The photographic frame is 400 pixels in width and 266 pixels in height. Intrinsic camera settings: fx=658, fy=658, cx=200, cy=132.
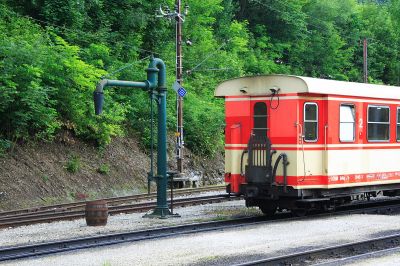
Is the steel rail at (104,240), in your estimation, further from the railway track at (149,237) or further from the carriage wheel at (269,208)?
the carriage wheel at (269,208)

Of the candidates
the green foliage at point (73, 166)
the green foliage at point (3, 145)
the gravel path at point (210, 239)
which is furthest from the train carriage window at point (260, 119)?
the green foliage at point (73, 166)

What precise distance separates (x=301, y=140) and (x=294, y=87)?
49.2 inches

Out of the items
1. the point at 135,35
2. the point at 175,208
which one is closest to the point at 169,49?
the point at 135,35

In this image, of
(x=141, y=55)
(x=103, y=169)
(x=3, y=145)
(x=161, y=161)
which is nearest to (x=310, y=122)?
(x=161, y=161)

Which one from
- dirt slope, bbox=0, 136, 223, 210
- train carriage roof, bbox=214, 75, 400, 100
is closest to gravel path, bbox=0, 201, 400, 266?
train carriage roof, bbox=214, 75, 400, 100

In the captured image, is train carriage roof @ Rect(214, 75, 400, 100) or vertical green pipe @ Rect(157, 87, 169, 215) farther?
vertical green pipe @ Rect(157, 87, 169, 215)

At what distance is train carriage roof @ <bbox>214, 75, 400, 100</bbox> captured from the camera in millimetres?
15320

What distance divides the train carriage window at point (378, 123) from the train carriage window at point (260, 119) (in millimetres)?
2964

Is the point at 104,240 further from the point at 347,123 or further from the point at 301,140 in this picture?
the point at 347,123

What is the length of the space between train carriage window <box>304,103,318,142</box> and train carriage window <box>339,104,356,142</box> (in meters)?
0.84

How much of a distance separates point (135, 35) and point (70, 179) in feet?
44.0

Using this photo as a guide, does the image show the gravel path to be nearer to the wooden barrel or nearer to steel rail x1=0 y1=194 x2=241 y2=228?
the wooden barrel

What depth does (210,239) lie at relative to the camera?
12961 mm

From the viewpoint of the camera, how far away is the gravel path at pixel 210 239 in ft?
35.7
